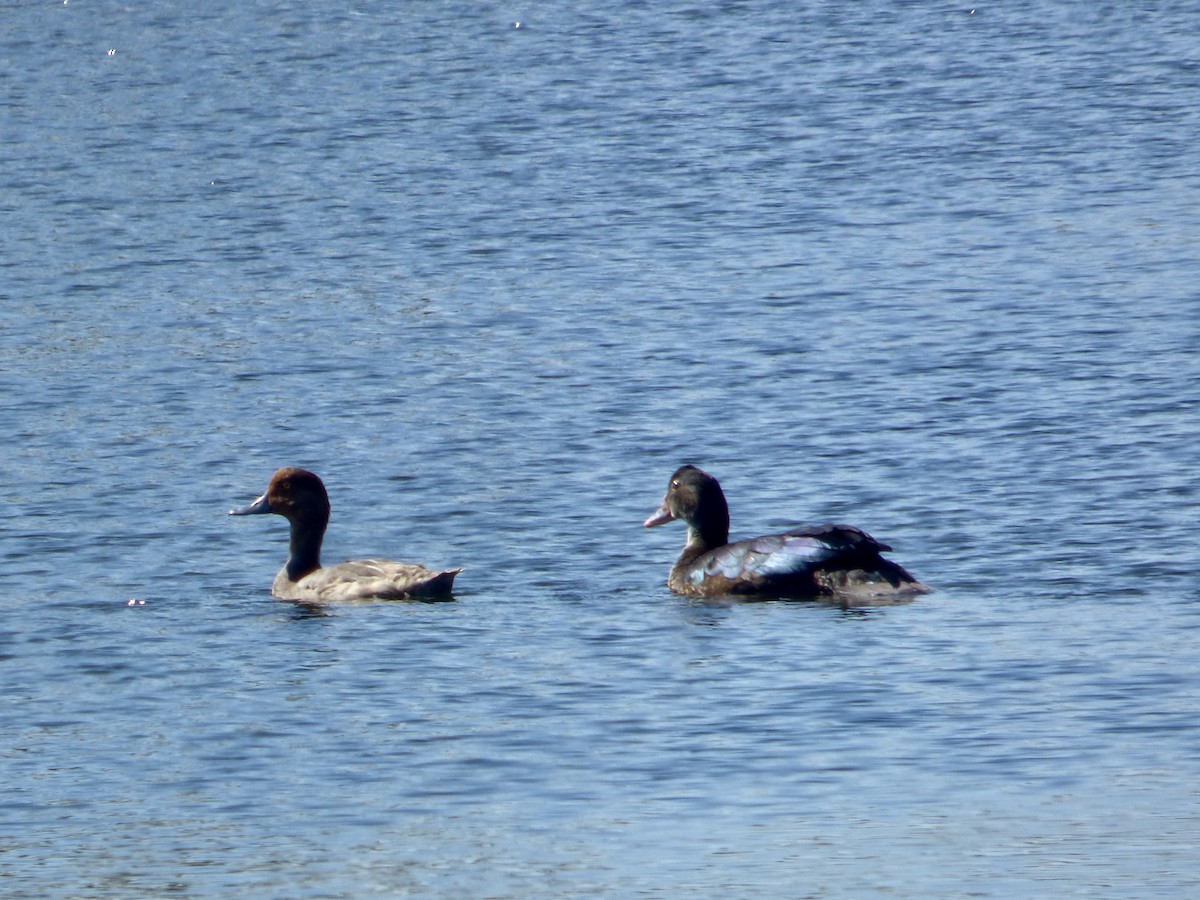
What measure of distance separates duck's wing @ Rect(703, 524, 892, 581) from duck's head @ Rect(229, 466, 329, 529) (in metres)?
2.97

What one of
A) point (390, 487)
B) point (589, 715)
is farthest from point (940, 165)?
point (589, 715)

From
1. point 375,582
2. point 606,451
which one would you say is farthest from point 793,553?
point 606,451

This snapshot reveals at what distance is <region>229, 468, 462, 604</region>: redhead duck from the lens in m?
16.3

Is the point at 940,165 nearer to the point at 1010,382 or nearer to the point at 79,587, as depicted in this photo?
the point at 1010,382

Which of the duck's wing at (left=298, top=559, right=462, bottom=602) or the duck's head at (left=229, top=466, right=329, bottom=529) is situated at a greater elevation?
the duck's head at (left=229, top=466, right=329, bottom=529)

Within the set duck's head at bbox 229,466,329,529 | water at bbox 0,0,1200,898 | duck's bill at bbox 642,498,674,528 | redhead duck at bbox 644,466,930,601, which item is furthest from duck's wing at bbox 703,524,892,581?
duck's head at bbox 229,466,329,529

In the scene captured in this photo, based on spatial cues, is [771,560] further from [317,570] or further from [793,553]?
[317,570]

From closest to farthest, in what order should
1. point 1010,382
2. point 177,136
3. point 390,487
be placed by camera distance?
point 390,487, point 1010,382, point 177,136

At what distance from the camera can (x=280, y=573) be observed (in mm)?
17422

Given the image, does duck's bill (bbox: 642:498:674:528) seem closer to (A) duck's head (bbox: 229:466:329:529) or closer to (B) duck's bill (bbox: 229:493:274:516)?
(A) duck's head (bbox: 229:466:329:529)

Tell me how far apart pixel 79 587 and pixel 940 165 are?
64.8ft

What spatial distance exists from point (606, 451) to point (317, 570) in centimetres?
405

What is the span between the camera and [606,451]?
2086 centimetres

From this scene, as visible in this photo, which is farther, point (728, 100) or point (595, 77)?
point (595, 77)
